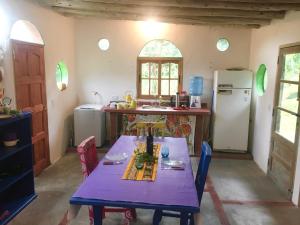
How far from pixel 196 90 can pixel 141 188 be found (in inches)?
144

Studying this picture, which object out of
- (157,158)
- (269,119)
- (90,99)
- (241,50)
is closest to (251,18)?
(241,50)

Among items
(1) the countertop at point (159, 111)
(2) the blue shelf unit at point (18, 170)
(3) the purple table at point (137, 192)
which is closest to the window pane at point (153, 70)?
(1) the countertop at point (159, 111)

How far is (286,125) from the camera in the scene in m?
3.78

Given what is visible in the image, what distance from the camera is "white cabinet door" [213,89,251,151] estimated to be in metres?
5.05

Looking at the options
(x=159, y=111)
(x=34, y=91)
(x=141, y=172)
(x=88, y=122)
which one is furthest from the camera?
(x=88, y=122)

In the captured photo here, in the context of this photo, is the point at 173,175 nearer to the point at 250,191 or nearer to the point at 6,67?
the point at 250,191

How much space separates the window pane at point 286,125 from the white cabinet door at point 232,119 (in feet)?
3.46

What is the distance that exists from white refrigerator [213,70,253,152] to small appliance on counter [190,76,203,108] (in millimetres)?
326

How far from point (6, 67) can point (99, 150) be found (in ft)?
8.13

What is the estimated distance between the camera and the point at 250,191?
12.2ft

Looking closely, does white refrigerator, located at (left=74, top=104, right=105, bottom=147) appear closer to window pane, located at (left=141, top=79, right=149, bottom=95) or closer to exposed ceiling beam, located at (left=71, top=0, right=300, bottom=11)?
window pane, located at (left=141, top=79, right=149, bottom=95)

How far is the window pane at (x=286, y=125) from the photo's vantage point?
356cm

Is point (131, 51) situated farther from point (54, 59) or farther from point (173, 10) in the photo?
point (173, 10)

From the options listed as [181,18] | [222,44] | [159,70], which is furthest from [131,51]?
[222,44]
